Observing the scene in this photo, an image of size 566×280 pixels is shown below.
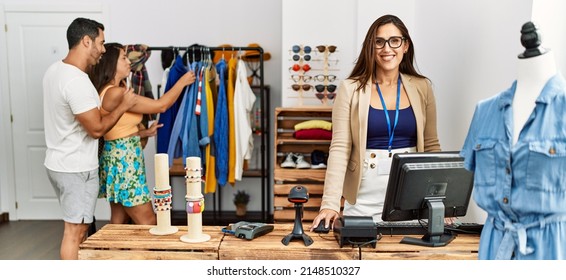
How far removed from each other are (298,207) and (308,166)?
6.22 ft

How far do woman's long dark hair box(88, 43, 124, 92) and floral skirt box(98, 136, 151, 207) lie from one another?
416 mm

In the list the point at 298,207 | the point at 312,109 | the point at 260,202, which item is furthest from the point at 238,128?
the point at 298,207

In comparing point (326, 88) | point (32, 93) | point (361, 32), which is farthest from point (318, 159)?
point (32, 93)

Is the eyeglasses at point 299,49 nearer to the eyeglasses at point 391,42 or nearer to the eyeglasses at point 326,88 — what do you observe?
the eyeglasses at point 326,88

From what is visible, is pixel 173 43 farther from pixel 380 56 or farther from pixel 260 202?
pixel 380 56

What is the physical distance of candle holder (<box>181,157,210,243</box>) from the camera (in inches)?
78.5

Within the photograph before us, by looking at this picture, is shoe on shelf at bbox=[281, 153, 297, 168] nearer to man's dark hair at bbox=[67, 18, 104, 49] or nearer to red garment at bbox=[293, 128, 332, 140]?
red garment at bbox=[293, 128, 332, 140]

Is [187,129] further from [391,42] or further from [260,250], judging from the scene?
[260,250]

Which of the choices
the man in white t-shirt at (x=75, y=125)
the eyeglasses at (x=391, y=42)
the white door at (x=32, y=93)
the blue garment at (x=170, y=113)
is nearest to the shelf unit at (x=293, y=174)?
the blue garment at (x=170, y=113)

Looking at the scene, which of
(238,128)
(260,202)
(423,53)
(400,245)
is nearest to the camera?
(400,245)

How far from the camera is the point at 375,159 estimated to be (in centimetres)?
235

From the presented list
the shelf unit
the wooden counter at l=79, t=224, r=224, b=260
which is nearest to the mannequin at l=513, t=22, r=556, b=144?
the wooden counter at l=79, t=224, r=224, b=260

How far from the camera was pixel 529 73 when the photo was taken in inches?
51.0

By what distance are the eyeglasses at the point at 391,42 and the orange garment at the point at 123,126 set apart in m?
1.89
